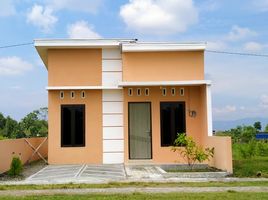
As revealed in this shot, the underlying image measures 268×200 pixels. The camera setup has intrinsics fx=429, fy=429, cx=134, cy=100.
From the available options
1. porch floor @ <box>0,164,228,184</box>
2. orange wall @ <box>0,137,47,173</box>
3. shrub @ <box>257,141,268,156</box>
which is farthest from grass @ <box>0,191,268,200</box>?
shrub @ <box>257,141,268,156</box>

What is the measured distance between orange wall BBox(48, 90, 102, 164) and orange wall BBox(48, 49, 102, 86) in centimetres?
41

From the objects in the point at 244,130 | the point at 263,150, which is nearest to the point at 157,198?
the point at 263,150

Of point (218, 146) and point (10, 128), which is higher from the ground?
point (10, 128)

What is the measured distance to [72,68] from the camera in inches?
661

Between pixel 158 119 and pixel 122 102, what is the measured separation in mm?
1565

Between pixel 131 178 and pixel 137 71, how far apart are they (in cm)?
570

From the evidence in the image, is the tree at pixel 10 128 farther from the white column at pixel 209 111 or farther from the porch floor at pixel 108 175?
the white column at pixel 209 111

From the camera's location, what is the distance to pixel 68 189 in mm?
9984

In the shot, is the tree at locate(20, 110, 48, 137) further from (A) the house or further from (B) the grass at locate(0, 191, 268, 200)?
(B) the grass at locate(0, 191, 268, 200)

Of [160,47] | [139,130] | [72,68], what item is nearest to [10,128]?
[72,68]

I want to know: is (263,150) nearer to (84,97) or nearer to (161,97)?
(161,97)

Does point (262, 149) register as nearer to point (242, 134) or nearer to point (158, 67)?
point (158, 67)

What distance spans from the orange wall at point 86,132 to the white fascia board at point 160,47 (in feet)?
6.99

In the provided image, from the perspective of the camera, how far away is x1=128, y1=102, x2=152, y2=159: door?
16.8 meters
